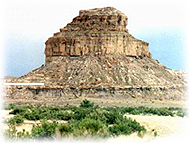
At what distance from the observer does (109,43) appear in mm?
67562

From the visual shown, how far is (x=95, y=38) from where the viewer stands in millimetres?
67875

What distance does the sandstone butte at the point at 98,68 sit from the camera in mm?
60125

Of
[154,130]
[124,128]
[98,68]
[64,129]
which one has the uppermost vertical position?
[98,68]

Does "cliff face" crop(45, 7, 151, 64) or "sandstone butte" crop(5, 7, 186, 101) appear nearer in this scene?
"sandstone butte" crop(5, 7, 186, 101)

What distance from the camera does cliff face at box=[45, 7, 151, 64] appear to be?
67.7 metres

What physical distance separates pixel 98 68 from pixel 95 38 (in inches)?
293

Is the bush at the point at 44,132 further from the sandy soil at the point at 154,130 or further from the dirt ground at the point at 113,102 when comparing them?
the dirt ground at the point at 113,102

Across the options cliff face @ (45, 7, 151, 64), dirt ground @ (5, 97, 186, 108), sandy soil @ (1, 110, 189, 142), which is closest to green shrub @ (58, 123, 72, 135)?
sandy soil @ (1, 110, 189, 142)

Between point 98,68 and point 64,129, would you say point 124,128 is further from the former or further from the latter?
point 98,68

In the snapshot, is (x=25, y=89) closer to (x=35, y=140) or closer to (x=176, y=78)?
(x=176, y=78)

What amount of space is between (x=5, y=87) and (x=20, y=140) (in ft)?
158

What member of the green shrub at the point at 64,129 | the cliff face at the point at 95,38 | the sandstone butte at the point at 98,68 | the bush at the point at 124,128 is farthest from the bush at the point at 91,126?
the cliff face at the point at 95,38

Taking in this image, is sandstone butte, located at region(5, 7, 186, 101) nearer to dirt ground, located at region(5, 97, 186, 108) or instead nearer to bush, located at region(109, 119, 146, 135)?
dirt ground, located at region(5, 97, 186, 108)

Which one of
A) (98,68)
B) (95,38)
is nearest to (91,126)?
(98,68)
